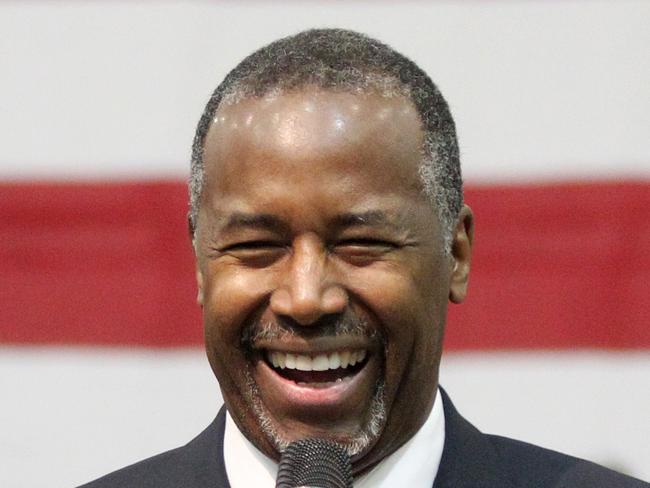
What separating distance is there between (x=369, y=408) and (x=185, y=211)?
3.02 feet

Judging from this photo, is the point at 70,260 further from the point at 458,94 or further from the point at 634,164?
the point at 634,164

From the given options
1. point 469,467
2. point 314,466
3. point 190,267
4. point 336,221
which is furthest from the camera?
point 190,267

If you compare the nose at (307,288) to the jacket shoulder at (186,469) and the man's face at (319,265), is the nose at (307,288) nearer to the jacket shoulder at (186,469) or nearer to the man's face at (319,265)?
the man's face at (319,265)

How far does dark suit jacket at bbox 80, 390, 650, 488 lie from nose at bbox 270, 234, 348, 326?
0.23 metres

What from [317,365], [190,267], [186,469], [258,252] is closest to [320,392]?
[317,365]

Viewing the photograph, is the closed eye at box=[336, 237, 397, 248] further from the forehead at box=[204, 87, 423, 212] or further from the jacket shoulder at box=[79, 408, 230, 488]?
the jacket shoulder at box=[79, 408, 230, 488]

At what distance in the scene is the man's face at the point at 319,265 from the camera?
1.04 metres

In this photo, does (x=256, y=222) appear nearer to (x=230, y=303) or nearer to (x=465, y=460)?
(x=230, y=303)

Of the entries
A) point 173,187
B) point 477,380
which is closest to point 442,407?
point 477,380

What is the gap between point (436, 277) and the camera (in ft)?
3.64

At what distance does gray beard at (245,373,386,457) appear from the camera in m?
1.05

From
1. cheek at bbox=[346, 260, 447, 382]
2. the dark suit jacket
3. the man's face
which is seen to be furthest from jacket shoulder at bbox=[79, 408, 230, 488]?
cheek at bbox=[346, 260, 447, 382]

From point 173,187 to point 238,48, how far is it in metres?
0.23

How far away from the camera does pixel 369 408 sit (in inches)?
42.0
